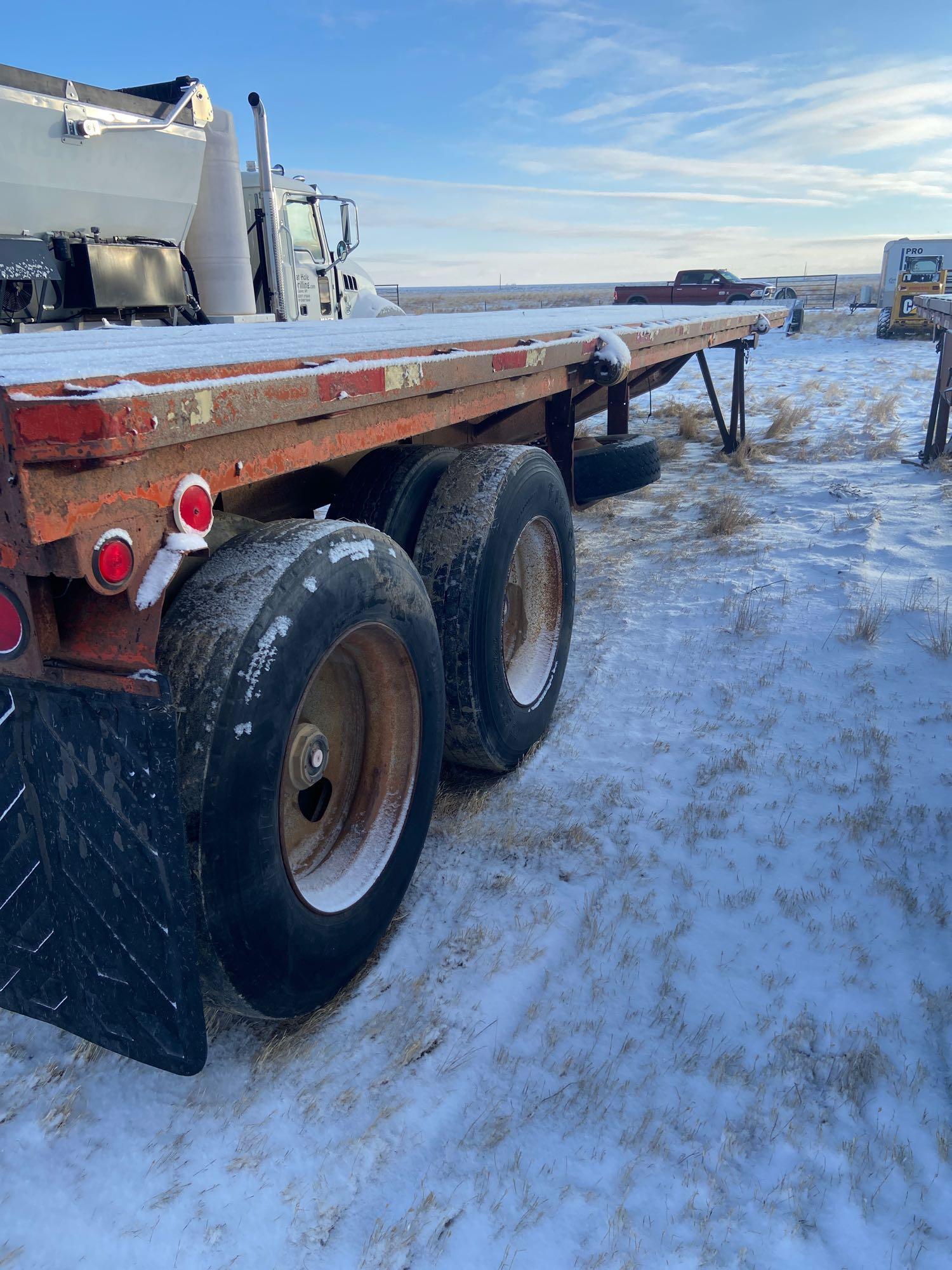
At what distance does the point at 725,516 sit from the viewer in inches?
260

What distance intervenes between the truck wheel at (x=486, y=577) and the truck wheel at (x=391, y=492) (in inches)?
1.8

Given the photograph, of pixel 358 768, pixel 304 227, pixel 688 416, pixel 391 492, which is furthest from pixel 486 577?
pixel 688 416

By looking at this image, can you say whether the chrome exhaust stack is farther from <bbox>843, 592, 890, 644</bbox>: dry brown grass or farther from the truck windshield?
<bbox>843, 592, 890, 644</bbox>: dry brown grass

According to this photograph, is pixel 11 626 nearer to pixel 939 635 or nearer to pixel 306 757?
pixel 306 757

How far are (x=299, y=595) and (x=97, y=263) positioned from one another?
10.6 ft

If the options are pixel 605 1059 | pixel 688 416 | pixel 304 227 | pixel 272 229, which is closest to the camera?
pixel 605 1059

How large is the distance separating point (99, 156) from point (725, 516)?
184 inches

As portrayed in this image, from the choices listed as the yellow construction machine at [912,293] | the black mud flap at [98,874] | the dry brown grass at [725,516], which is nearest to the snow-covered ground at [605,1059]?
the black mud flap at [98,874]

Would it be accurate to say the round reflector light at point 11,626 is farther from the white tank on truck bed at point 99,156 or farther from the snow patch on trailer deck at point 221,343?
the white tank on truck bed at point 99,156

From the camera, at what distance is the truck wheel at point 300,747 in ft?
5.32

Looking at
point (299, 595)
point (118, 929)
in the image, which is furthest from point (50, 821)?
point (299, 595)

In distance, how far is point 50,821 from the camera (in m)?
1.58

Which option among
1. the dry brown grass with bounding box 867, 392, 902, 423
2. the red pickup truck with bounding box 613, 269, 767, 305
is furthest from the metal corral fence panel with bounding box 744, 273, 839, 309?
the dry brown grass with bounding box 867, 392, 902, 423

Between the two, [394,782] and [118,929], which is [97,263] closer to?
[394,782]
